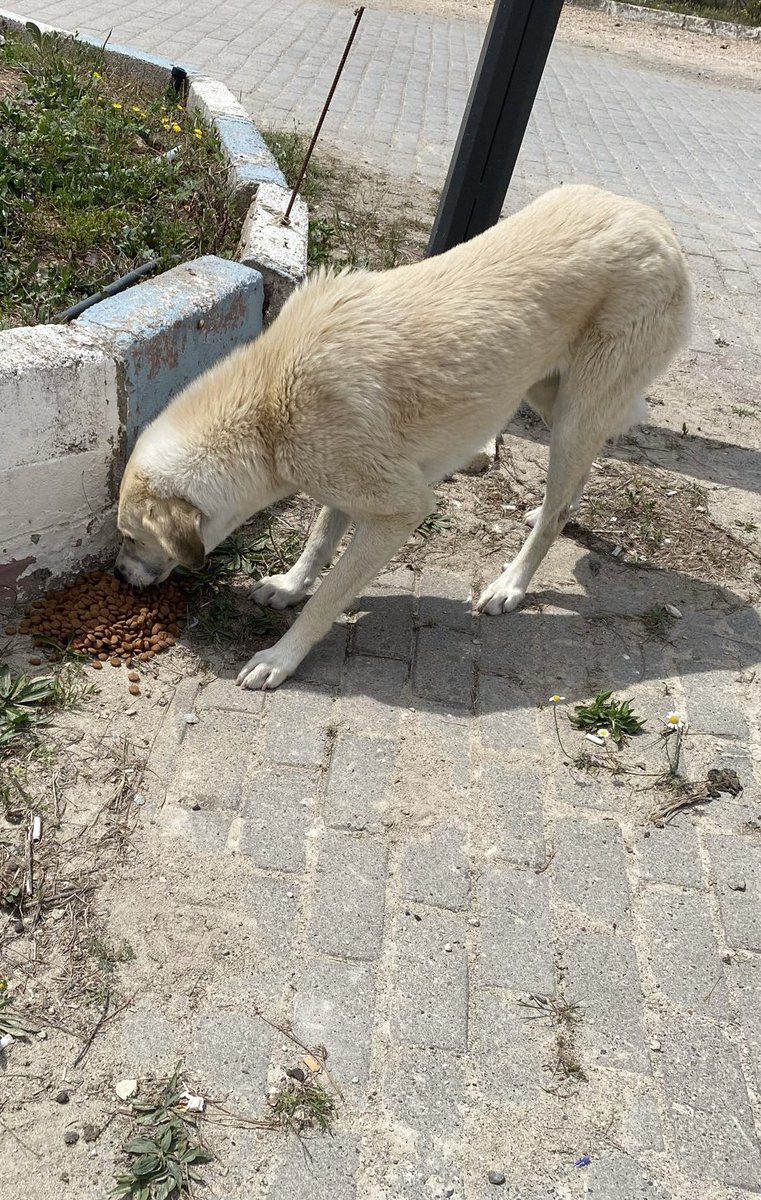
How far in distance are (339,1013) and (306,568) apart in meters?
1.95

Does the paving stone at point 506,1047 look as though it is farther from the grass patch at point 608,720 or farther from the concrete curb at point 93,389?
the concrete curb at point 93,389

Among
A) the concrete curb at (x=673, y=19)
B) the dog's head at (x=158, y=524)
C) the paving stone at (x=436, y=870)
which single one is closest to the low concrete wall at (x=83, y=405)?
the dog's head at (x=158, y=524)

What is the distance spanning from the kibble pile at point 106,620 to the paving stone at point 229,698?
0.90 ft

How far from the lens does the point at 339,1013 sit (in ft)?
8.52

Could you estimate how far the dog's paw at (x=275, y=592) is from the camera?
4066 mm

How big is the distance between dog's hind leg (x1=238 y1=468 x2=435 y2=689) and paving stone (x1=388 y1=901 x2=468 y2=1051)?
109 centimetres

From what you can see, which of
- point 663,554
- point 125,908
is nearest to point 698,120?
point 663,554

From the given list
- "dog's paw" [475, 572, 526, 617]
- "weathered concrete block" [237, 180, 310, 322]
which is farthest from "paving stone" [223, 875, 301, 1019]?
"weathered concrete block" [237, 180, 310, 322]

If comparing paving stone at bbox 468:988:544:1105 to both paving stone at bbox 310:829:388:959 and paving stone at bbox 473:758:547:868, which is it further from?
paving stone at bbox 473:758:547:868

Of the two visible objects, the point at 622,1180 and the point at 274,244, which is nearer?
the point at 622,1180

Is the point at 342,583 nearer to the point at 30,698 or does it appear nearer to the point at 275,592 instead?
the point at 275,592

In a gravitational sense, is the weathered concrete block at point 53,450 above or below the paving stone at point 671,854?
above

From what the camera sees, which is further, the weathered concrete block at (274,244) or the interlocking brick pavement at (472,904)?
the weathered concrete block at (274,244)

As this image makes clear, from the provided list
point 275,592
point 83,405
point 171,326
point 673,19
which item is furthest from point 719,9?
point 83,405
